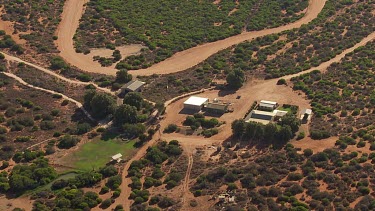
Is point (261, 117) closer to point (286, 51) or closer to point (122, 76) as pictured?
point (122, 76)

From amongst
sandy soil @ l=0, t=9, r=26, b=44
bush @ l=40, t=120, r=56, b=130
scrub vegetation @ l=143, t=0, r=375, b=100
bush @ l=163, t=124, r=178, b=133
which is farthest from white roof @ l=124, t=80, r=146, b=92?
sandy soil @ l=0, t=9, r=26, b=44

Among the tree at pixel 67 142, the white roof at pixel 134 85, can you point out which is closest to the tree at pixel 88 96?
the white roof at pixel 134 85

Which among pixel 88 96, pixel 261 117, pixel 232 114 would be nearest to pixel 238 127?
pixel 261 117

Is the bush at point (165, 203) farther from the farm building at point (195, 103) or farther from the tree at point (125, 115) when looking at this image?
the farm building at point (195, 103)

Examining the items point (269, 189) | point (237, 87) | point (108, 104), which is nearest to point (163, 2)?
point (237, 87)

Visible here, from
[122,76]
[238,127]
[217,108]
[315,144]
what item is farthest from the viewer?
[122,76]

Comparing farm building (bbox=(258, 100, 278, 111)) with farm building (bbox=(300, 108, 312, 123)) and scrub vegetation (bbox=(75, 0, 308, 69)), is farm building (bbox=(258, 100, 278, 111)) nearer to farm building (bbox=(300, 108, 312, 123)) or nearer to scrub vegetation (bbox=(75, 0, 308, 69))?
farm building (bbox=(300, 108, 312, 123))
